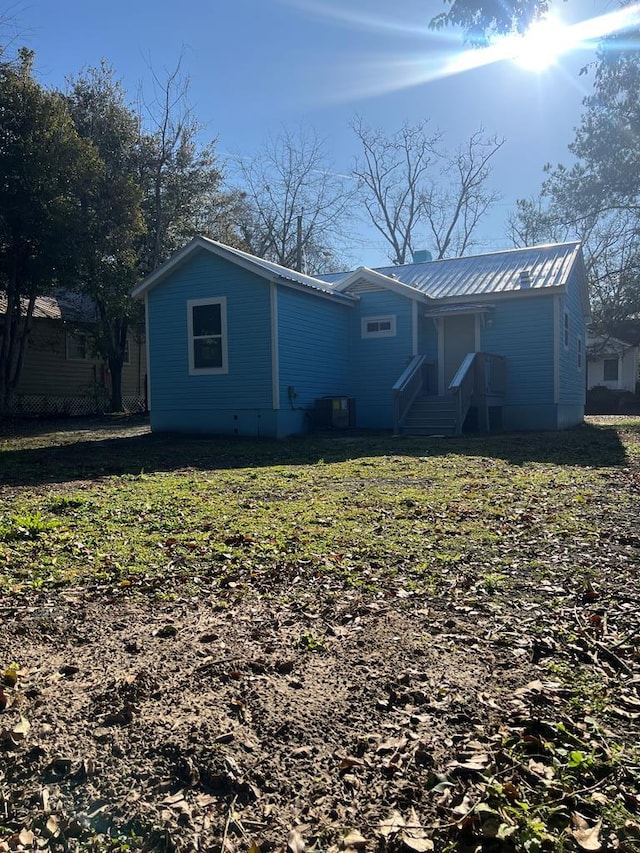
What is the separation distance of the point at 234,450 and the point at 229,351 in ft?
10.8

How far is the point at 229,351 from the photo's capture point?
13.9 m

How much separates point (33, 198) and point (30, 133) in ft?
5.97

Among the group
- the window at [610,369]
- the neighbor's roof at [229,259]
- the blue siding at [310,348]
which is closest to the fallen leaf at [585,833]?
the blue siding at [310,348]

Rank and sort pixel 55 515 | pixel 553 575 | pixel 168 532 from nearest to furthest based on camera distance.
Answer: pixel 553 575, pixel 168 532, pixel 55 515

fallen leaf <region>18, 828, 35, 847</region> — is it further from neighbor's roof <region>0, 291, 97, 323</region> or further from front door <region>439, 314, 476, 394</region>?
neighbor's roof <region>0, 291, 97, 323</region>

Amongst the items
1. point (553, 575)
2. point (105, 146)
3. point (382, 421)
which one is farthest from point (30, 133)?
point (553, 575)

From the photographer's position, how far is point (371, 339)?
1628cm

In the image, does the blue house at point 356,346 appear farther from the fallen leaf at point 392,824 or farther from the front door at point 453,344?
the fallen leaf at point 392,824

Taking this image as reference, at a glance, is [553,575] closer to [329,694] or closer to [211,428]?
[329,694]

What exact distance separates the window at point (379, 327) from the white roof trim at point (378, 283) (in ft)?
2.60

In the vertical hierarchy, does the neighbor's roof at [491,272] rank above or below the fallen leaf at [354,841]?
above

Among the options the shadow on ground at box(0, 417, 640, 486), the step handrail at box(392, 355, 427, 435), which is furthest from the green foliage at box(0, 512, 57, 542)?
the step handrail at box(392, 355, 427, 435)

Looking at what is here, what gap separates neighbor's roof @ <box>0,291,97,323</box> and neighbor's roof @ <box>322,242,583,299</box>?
36.4ft

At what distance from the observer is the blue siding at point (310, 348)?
536 inches
